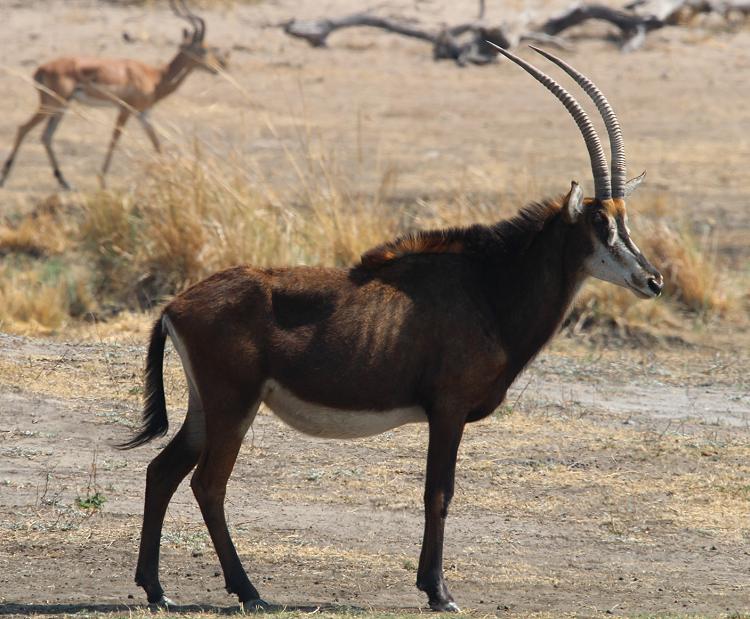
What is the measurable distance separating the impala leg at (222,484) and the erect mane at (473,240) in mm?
999

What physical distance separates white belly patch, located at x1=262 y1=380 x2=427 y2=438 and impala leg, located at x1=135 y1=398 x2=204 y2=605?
34 cm

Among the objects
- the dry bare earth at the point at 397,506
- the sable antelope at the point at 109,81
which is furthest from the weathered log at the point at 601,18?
the dry bare earth at the point at 397,506

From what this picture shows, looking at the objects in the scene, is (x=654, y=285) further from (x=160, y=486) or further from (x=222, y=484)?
(x=160, y=486)

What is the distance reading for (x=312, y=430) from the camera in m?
6.28

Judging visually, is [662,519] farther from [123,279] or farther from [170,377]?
[123,279]

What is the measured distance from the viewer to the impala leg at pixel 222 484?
6.03m

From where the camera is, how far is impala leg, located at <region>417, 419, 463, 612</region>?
6.22 metres

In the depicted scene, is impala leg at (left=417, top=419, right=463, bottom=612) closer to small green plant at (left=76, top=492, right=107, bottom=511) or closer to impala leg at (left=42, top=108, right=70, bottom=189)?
small green plant at (left=76, top=492, right=107, bottom=511)

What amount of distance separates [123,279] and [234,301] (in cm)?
677

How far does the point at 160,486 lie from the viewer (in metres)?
6.28

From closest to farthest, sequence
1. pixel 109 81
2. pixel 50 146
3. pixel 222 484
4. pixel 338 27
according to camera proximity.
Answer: pixel 222 484
pixel 50 146
pixel 109 81
pixel 338 27

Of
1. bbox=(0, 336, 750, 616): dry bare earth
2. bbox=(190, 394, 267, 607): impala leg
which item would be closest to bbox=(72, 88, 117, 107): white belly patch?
bbox=(0, 336, 750, 616): dry bare earth

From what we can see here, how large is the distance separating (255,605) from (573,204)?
223 cm

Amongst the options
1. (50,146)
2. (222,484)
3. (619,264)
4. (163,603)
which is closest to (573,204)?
(619,264)
